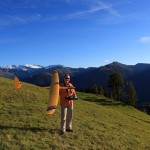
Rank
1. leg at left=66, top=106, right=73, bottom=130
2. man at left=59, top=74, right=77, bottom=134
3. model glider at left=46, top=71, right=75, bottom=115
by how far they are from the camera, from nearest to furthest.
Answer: model glider at left=46, top=71, right=75, bottom=115
man at left=59, top=74, right=77, bottom=134
leg at left=66, top=106, right=73, bottom=130

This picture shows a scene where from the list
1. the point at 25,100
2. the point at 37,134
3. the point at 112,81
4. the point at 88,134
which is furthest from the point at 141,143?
the point at 112,81

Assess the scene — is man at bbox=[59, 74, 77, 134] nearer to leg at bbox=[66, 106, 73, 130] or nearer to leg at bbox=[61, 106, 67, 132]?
leg at bbox=[61, 106, 67, 132]

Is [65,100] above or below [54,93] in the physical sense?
below

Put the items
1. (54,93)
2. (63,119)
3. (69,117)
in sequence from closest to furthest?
1. (54,93)
2. (63,119)
3. (69,117)

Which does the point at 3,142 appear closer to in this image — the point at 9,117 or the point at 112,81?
the point at 9,117

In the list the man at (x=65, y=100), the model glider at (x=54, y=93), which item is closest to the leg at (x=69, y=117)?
the man at (x=65, y=100)

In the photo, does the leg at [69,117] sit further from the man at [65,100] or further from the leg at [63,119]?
the leg at [63,119]

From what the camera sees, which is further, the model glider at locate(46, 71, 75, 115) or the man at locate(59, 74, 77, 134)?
the man at locate(59, 74, 77, 134)

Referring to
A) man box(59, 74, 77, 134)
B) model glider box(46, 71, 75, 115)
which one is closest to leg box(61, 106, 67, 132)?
man box(59, 74, 77, 134)

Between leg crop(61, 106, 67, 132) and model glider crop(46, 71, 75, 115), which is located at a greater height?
model glider crop(46, 71, 75, 115)

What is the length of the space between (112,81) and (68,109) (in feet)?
354

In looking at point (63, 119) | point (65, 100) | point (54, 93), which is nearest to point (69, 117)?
point (63, 119)

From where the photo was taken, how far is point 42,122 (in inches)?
864

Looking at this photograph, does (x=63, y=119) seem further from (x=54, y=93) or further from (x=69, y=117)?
(x=54, y=93)
